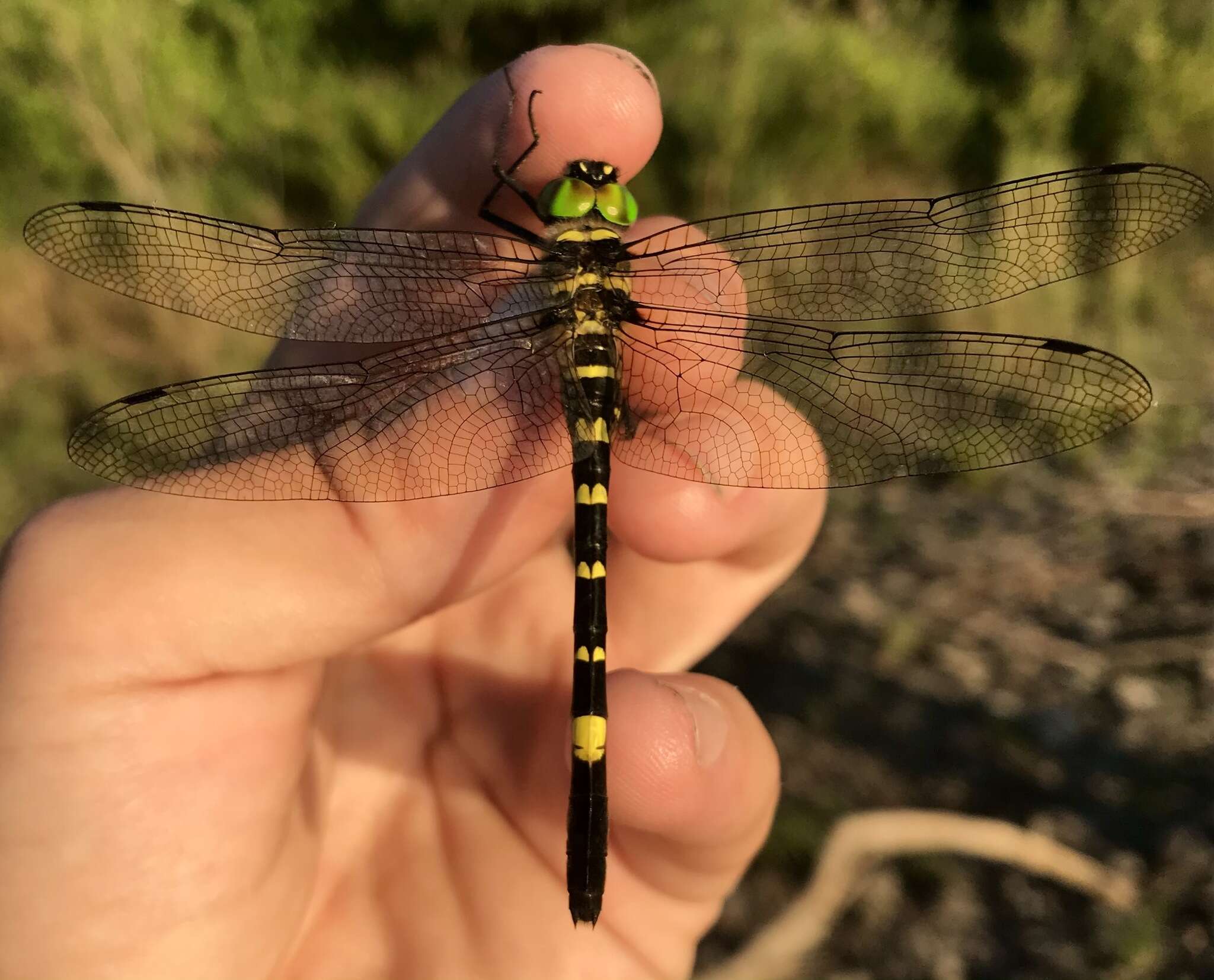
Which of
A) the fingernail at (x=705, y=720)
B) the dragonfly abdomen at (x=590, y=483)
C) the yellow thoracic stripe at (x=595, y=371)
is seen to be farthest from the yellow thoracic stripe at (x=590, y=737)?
the yellow thoracic stripe at (x=595, y=371)

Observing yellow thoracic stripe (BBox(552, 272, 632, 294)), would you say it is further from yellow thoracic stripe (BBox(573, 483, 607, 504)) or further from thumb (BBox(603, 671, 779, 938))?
thumb (BBox(603, 671, 779, 938))

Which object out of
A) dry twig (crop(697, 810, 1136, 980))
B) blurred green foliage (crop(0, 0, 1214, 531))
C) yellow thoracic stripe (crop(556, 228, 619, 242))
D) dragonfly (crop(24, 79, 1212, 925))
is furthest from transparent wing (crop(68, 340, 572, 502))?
blurred green foliage (crop(0, 0, 1214, 531))

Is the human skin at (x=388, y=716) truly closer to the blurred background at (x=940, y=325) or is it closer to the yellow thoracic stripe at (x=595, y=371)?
the yellow thoracic stripe at (x=595, y=371)

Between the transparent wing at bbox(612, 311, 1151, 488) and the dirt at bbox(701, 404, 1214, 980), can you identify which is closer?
the transparent wing at bbox(612, 311, 1151, 488)

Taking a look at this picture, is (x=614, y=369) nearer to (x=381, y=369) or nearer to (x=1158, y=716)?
(x=381, y=369)

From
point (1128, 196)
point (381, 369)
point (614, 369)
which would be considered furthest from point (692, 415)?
point (1128, 196)

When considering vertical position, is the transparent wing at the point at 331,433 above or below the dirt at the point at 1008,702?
above

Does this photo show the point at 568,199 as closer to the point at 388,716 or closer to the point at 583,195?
the point at 583,195
